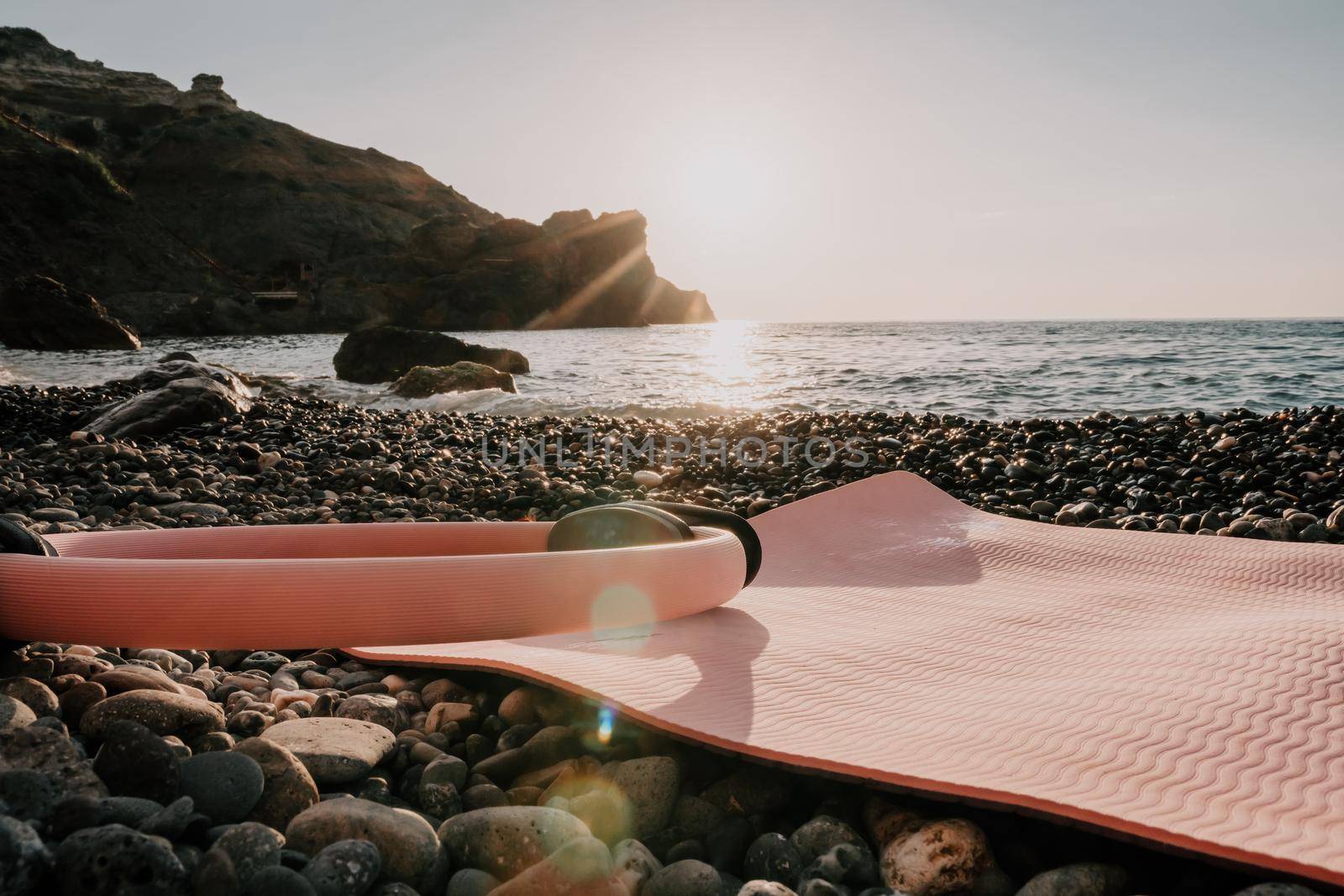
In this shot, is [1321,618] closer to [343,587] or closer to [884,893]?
[884,893]

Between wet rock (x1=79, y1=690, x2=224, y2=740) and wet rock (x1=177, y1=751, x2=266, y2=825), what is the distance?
25 centimetres

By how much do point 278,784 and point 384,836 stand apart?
26cm

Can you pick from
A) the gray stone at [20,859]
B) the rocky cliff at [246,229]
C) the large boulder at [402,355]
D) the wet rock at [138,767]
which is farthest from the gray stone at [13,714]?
the rocky cliff at [246,229]

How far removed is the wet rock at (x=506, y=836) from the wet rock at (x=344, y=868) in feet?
0.46

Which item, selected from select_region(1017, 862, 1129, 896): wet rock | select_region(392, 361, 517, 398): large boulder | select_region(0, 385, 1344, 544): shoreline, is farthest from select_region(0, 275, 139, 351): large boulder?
select_region(1017, 862, 1129, 896): wet rock

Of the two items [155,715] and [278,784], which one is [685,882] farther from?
[155,715]

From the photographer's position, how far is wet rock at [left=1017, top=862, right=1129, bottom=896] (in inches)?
44.1

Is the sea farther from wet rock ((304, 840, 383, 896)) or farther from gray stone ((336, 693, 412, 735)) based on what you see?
wet rock ((304, 840, 383, 896))

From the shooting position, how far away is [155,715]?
1.52 meters

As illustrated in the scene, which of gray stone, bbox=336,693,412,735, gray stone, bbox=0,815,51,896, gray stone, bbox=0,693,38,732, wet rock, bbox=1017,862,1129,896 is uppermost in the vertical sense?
gray stone, bbox=0,815,51,896

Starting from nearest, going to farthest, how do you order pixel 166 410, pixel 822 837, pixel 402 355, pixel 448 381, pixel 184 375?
1. pixel 822 837
2. pixel 166 410
3. pixel 184 375
4. pixel 448 381
5. pixel 402 355

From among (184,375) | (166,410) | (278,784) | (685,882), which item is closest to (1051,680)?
(685,882)

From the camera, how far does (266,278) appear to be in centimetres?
6850

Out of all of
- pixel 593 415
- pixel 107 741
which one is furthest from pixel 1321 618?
pixel 593 415
